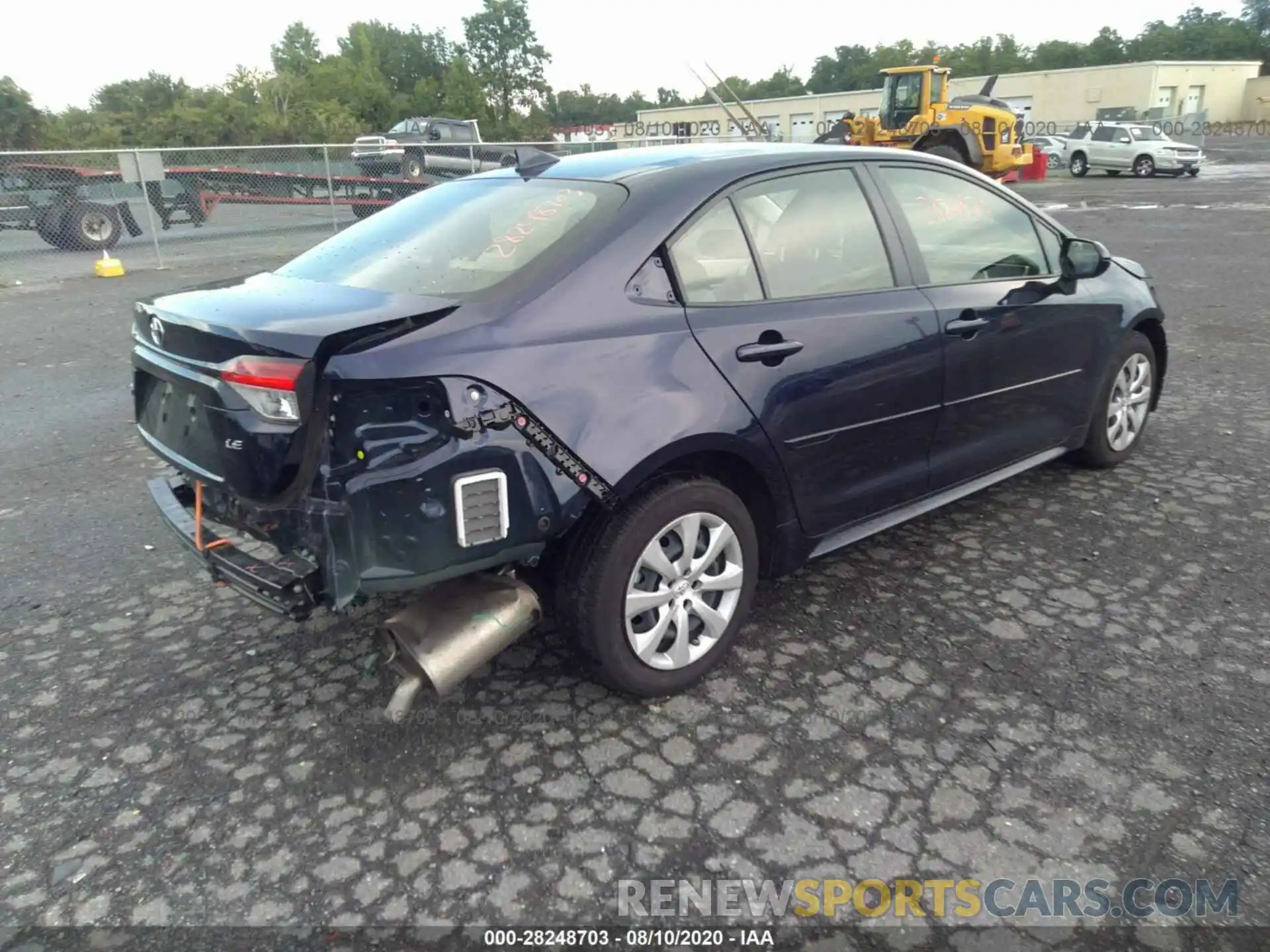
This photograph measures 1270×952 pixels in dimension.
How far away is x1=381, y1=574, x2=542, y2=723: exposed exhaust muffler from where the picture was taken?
2.71 m

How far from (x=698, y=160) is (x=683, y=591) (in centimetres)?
153

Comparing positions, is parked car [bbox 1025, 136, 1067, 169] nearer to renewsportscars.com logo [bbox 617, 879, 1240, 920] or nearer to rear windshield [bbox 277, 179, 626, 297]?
rear windshield [bbox 277, 179, 626, 297]

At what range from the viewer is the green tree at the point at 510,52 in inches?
3199

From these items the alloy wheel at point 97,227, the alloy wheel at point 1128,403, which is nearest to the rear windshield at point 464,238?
the alloy wheel at point 1128,403

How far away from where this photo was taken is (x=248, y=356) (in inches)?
101

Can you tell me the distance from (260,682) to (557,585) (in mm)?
1156

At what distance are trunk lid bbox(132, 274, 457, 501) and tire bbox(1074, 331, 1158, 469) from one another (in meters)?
3.44

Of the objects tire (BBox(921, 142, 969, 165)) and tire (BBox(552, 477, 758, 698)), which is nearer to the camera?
tire (BBox(552, 477, 758, 698))

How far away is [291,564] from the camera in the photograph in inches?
104

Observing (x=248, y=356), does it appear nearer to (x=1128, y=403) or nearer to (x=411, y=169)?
(x=1128, y=403)

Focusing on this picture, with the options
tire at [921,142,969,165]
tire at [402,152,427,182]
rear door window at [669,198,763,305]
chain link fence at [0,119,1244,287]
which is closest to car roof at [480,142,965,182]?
rear door window at [669,198,763,305]

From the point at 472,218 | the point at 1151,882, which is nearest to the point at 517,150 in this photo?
the point at 472,218

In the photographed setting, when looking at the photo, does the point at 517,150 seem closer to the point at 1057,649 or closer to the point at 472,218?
the point at 472,218

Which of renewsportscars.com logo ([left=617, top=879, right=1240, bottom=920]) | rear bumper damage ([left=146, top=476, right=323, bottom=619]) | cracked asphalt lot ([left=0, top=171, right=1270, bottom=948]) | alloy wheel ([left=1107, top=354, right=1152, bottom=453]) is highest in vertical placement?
rear bumper damage ([left=146, top=476, right=323, bottom=619])
